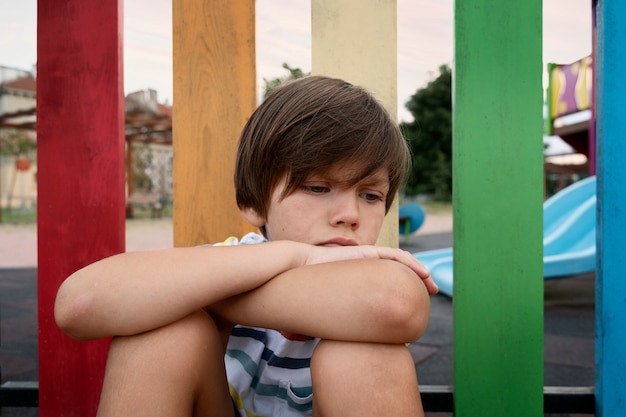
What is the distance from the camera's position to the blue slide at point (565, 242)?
3996mm

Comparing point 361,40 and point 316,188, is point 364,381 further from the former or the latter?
point 361,40

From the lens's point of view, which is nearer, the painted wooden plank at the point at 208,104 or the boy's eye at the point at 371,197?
the boy's eye at the point at 371,197

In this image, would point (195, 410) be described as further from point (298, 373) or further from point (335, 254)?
point (335, 254)

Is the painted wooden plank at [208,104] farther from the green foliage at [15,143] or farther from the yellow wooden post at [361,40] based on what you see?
the green foliage at [15,143]

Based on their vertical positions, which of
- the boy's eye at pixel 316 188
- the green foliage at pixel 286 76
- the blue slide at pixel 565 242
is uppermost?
the green foliage at pixel 286 76

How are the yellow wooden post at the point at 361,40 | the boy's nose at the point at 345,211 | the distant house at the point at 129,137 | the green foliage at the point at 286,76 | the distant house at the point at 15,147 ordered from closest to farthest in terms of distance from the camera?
the boy's nose at the point at 345,211
the yellow wooden post at the point at 361,40
the green foliage at the point at 286,76
the distant house at the point at 129,137
the distant house at the point at 15,147

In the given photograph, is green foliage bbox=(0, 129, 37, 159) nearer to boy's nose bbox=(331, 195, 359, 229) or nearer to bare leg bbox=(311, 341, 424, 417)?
boy's nose bbox=(331, 195, 359, 229)

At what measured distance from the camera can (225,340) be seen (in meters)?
0.99

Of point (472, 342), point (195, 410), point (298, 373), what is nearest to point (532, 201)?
point (472, 342)

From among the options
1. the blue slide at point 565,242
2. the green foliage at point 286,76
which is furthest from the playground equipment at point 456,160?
the blue slide at point 565,242

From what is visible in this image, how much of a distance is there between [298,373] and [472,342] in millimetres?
389

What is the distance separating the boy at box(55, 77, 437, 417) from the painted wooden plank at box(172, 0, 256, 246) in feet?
0.98

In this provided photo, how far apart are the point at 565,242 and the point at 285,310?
16.9 ft

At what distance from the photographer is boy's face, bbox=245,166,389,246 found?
0.99 m
